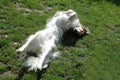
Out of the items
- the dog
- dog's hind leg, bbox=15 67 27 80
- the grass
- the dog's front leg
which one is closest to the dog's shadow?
the grass

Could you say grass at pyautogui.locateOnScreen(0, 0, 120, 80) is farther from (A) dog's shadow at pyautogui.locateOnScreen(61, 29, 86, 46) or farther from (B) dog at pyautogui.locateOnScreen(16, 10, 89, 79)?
(B) dog at pyautogui.locateOnScreen(16, 10, 89, 79)

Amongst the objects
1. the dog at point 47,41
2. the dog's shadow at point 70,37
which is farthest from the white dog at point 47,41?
the dog's shadow at point 70,37

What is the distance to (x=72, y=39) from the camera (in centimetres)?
1005

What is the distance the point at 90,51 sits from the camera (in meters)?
9.64

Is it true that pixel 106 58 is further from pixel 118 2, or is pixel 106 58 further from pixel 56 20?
pixel 118 2

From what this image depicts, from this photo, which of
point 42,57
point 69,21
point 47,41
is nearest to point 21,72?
point 42,57

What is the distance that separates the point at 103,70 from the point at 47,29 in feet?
6.04

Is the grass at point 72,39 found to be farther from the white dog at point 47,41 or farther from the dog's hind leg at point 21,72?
the white dog at point 47,41

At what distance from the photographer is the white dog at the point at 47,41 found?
8.12 meters

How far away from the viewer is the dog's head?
387 inches

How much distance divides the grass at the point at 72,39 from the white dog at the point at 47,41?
0.24 m

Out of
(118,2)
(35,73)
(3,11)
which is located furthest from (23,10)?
(118,2)

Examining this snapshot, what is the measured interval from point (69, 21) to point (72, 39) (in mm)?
532

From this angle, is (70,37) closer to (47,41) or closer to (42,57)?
(47,41)
